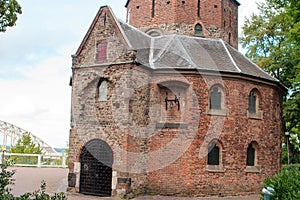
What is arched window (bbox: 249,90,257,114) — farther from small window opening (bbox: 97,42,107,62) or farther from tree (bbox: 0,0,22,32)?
tree (bbox: 0,0,22,32)

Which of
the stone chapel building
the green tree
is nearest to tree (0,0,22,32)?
the stone chapel building

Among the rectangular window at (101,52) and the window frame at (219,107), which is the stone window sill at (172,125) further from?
the rectangular window at (101,52)

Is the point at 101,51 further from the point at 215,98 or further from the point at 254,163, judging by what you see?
the point at 254,163

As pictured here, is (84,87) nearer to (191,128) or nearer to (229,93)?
(191,128)

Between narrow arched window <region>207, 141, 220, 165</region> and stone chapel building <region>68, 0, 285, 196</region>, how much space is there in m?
0.05

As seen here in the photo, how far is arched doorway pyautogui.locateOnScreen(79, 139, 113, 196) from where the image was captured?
17234 mm

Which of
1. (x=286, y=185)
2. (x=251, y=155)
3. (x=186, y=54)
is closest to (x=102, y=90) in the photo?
(x=186, y=54)

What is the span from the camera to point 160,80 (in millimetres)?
18750

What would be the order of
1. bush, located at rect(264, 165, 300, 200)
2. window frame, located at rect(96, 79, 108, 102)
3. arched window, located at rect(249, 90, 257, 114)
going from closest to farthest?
bush, located at rect(264, 165, 300, 200)
window frame, located at rect(96, 79, 108, 102)
arched window, located at rect(249, 90, 257, 114)

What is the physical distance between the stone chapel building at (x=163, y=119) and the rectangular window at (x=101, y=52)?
55 mm

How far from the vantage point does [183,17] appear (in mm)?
23250

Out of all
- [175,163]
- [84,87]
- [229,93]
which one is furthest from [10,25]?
[229,93]

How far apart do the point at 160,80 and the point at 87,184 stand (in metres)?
6.34

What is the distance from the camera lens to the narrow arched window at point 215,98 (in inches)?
758
